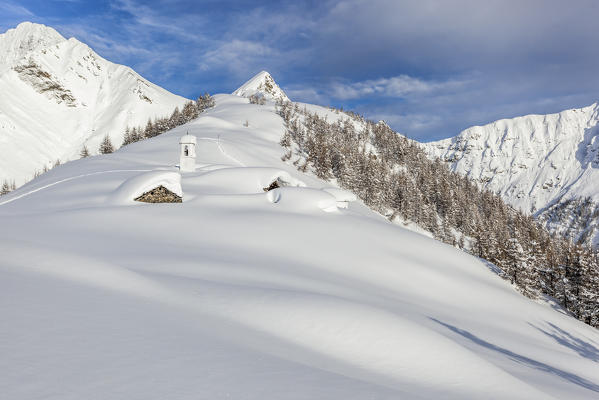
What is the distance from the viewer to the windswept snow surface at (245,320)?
12.8ft

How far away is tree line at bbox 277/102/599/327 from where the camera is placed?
1441 inches

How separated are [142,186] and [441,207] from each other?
78.2m

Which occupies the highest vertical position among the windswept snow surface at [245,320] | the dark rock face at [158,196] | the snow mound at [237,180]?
the snow mound at [237,180]

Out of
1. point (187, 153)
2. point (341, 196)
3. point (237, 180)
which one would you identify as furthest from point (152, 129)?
point (341, 196)

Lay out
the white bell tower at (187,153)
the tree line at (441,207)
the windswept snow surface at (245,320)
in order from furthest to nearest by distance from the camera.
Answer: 1. the tree line at (441,207)
2. the white bell tower at (187,153)
3. the windswept snow surface at (245,320)

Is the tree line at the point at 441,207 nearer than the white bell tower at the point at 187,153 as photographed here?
No

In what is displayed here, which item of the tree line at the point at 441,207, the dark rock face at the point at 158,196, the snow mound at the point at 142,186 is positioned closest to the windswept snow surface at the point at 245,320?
the dark rock face at the point at 158,196

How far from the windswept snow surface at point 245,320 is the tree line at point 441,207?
2239 cm

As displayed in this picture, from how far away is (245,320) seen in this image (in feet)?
20.7

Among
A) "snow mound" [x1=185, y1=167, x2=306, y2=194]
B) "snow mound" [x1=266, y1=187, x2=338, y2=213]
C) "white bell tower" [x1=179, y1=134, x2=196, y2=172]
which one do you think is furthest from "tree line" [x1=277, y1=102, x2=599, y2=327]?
"white bell tower" [x1=179, y1=134, x2=196, y2=172]

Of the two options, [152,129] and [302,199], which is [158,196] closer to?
[302,199]

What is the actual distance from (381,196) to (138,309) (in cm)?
6855

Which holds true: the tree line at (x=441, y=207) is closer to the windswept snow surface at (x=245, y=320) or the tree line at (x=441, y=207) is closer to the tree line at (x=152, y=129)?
the windswept snow surface at (x=245, y=320)

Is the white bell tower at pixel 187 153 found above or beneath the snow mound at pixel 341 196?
above
